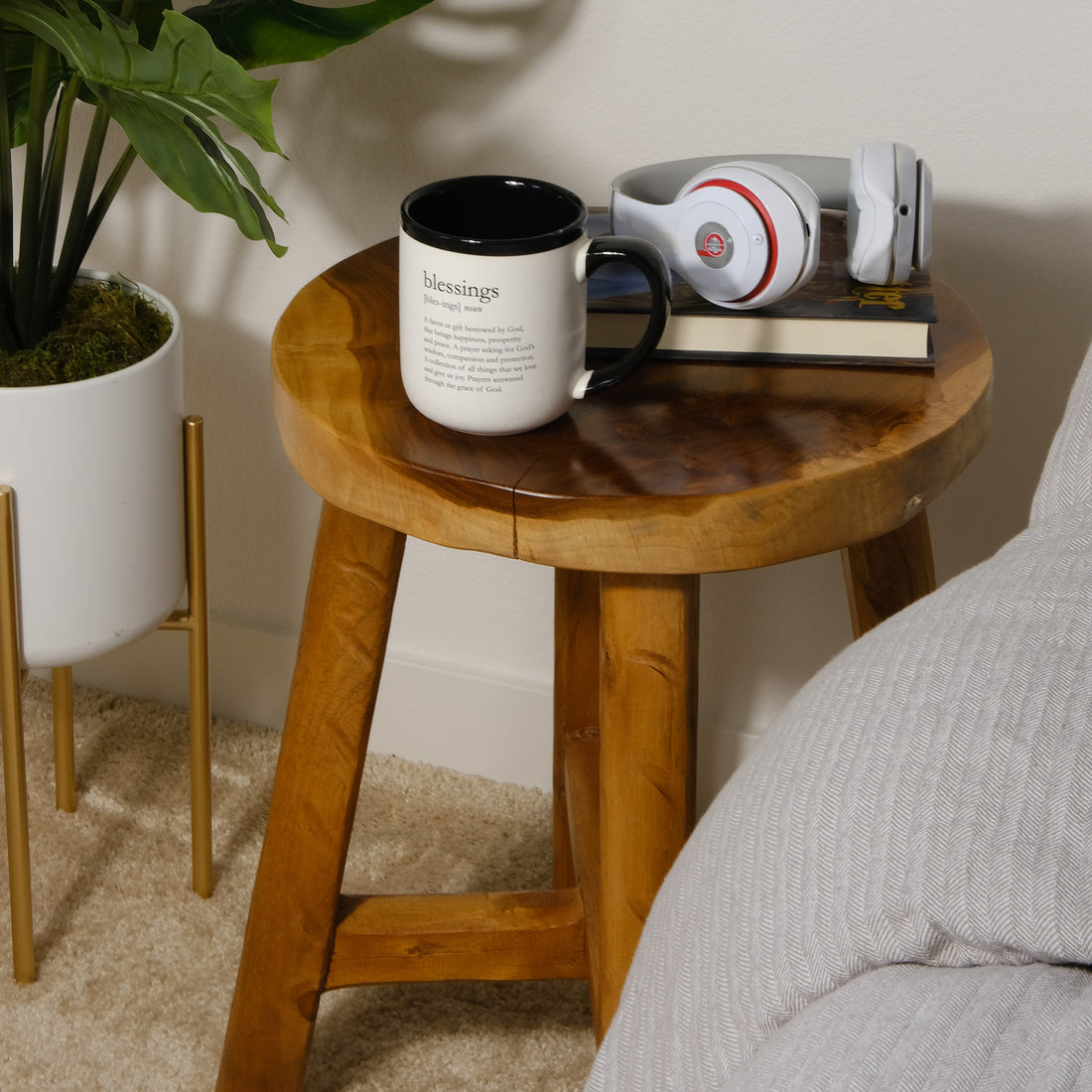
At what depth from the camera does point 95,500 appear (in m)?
0.85

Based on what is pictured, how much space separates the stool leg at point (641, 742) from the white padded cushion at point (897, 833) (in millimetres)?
157

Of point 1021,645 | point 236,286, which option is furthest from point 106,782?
point 1021,645

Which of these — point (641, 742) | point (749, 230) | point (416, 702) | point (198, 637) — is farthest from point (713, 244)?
point (416, 702)

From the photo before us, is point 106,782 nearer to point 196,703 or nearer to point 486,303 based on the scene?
Answer: point 196,703

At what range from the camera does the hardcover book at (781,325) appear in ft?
2.24

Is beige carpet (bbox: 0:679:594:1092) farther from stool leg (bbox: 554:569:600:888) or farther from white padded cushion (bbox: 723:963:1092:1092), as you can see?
white padded cushion (bbox: 723:963:1092:1092)

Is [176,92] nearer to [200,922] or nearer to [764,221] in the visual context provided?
[764,221]

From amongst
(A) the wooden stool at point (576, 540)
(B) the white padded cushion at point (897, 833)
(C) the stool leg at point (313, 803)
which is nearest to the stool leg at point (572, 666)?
(A) the wooden stool at point (576, 540)

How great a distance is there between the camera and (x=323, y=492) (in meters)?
0.63

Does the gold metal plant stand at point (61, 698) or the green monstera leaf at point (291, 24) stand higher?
the green monstera leaf at point (291, 24)

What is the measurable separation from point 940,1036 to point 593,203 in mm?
771

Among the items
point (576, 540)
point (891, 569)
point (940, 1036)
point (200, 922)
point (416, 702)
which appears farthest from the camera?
point (416, 702)

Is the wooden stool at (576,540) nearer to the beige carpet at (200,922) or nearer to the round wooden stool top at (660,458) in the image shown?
the round wooden stool top at (660,458)

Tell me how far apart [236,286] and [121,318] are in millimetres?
225
